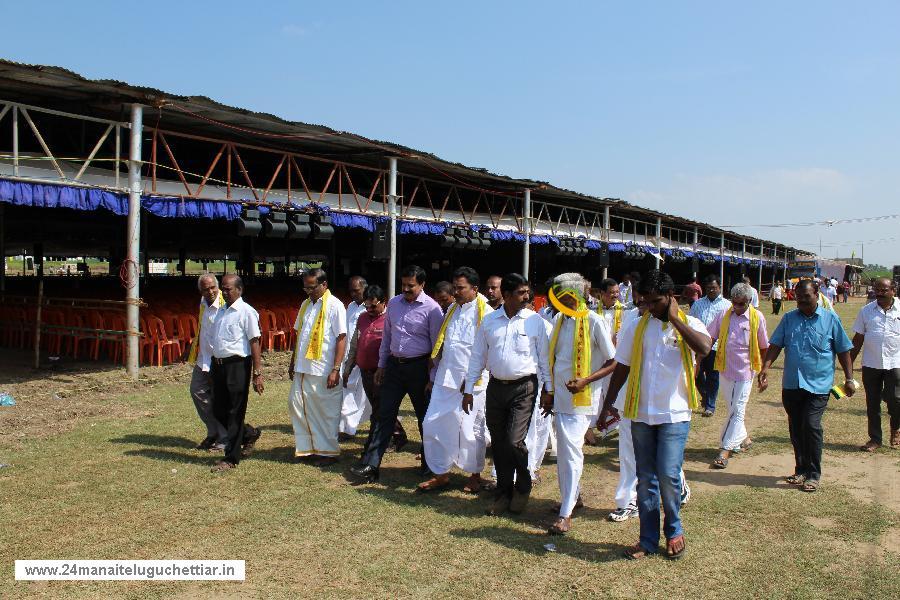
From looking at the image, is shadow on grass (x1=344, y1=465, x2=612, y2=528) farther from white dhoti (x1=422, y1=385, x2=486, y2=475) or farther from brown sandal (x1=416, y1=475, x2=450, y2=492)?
white dhoti (x1=422, y1=385, x2=486, y2=475)

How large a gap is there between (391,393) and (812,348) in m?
3.51

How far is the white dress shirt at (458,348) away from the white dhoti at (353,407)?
1.97 m

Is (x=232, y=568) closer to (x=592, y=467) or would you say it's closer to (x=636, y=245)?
(x=592, y=467)

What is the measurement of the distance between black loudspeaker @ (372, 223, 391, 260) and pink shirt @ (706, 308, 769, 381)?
8.89 meters

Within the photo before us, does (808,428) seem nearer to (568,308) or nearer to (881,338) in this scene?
(881,338)

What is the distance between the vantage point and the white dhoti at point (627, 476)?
492 centimetres

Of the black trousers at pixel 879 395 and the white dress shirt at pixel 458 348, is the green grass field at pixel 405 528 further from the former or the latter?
the white dress shirt at pixel 458 348

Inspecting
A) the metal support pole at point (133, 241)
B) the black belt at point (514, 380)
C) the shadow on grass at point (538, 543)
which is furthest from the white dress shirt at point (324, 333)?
the metal support pole at point (133, 241)

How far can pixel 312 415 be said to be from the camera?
244 inches

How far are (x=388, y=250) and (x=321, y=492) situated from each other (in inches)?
383

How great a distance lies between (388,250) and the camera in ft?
48.4

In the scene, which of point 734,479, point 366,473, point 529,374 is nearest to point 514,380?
point 529,374

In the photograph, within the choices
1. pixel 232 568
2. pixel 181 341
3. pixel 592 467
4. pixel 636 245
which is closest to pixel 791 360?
pixel 592 467

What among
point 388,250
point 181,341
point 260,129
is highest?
point 260,129
